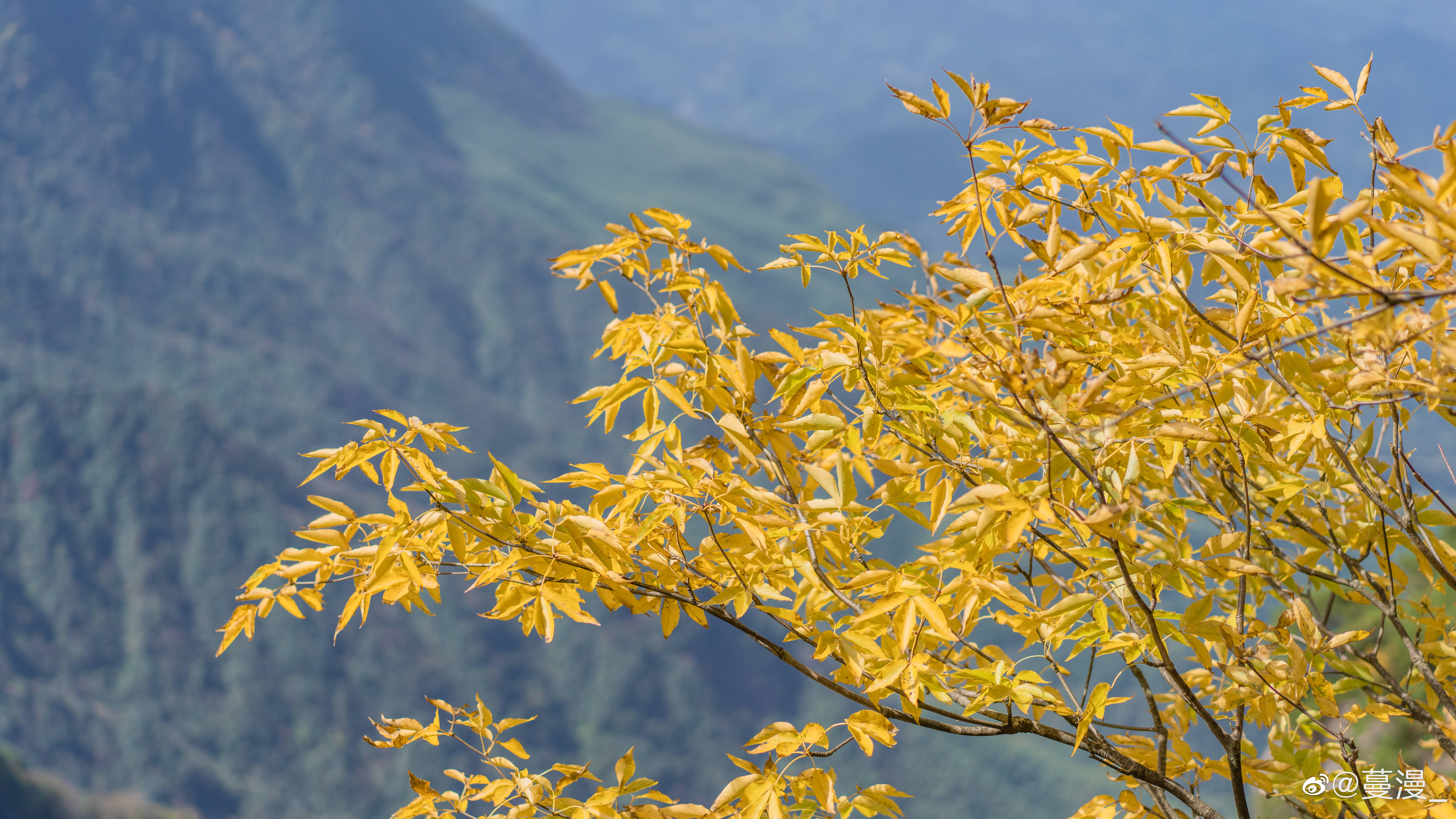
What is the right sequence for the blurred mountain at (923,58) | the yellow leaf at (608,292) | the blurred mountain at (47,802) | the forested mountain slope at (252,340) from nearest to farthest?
the yellow leaf at (608,292), the blurred mountain at (47,802), the forested mountain slope at (252,340), the blurred mountain at (923,58)

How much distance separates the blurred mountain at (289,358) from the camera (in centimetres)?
1892

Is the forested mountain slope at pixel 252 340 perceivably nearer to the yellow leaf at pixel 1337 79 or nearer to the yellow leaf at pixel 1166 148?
the yellow leaf at pixel 1166 148

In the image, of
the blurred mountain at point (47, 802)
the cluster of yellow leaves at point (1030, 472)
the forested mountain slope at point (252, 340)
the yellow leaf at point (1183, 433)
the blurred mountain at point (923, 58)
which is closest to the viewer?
the yellow leaf at point (1183, 433)

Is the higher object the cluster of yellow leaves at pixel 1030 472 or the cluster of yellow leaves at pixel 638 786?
the cluster of yellow leaves at pixel 1030 472

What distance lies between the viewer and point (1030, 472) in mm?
905

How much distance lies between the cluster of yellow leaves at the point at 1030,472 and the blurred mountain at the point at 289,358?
7961 millimetres

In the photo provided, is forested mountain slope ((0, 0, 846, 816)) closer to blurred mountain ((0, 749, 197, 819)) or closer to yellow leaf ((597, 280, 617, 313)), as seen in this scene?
blurred mountain ((0, 749, 197, 819))

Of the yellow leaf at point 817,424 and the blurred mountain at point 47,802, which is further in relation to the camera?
the blurred mountain at point 47,802

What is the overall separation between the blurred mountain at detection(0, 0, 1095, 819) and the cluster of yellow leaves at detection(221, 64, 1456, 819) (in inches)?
313

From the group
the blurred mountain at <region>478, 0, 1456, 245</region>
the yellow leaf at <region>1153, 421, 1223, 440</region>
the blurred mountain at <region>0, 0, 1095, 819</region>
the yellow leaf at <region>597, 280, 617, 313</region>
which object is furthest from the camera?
the blurred mountain at <region>478, 0, 1456, 245</region>

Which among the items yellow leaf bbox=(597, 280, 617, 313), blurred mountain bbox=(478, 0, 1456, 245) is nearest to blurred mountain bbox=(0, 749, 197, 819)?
yellow leaf bbox=(597, 280, 617, 313)

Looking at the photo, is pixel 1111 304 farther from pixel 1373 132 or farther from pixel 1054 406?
pixel 1054 406

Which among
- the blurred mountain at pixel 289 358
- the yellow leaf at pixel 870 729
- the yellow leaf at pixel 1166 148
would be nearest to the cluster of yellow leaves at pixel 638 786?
the yellow leaf at pixel 870 729

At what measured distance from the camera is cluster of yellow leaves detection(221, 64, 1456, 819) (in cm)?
95
